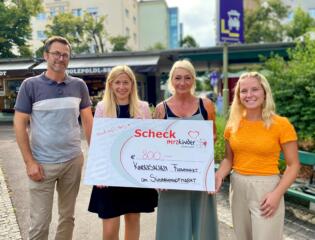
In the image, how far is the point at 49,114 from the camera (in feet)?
9.61

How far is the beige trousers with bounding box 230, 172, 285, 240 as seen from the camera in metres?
2.44

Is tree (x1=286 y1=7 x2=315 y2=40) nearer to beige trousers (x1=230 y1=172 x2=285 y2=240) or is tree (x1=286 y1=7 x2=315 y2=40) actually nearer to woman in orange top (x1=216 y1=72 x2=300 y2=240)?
woman in orange top (x1=216 y1=72 x2=300 y2=240)

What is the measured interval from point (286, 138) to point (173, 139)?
87 cm

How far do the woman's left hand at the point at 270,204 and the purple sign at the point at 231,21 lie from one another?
5.25 meters

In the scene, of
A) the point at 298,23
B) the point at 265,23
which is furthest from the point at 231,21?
the point at 265,23

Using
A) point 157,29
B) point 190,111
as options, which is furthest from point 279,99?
point 157,29

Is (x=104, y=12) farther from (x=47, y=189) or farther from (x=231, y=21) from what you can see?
(x=47, y=189)

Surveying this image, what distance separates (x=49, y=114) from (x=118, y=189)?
2.96 ft

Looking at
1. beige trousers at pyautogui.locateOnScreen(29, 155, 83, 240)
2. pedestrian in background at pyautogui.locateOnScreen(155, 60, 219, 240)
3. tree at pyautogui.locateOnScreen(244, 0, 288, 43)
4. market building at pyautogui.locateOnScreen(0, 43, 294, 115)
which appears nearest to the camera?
pedestrian in background at pyautogui.locateOnScreen(155, 60, 219, 240)

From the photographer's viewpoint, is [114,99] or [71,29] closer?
[114,99]

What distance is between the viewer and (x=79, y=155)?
10.5 ft

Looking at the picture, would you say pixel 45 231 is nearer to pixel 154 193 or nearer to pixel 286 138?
pixel 154 193

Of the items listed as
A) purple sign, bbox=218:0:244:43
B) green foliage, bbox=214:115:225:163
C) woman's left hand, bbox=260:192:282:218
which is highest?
purple sign, bbox=218:0:244:43

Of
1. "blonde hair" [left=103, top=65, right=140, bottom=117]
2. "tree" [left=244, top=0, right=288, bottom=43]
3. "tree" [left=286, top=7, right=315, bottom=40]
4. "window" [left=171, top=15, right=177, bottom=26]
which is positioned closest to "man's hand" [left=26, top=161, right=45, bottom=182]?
"blonde hair" [left=103, top=65, right=140, bottom=117]
